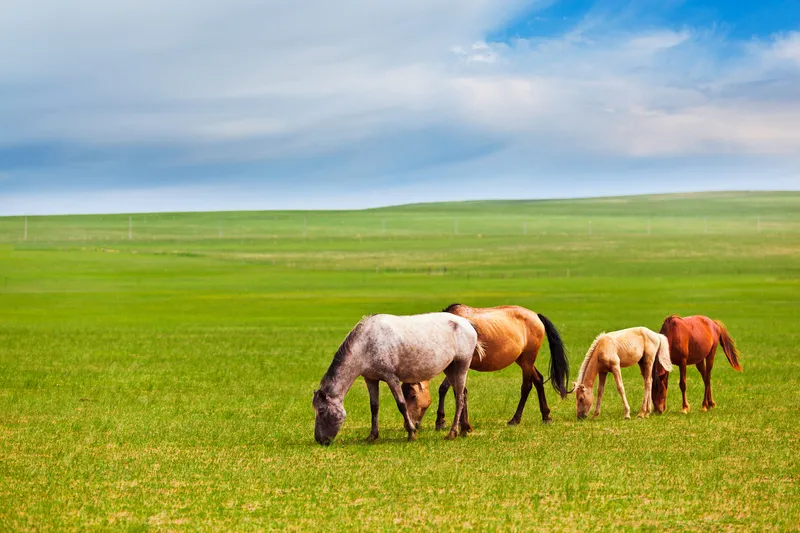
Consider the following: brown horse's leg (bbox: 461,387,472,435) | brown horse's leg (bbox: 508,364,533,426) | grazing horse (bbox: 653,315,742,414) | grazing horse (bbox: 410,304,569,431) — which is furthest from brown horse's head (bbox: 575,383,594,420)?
brown horse's leg (bbox: 461,387,472,435)

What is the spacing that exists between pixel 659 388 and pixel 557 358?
215 cm

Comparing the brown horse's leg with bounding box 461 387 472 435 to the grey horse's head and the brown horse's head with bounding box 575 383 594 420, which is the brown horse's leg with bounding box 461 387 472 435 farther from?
the brown horse's head with bounding box 575 383 594 420

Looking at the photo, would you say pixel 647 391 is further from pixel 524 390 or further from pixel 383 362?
pixel 383 362

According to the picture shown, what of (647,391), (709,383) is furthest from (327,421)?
(709,383)

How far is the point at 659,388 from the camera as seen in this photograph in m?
18.4

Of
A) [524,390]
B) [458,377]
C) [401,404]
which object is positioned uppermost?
[458,377]

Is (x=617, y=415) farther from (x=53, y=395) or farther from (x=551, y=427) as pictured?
(x=53, y=395)

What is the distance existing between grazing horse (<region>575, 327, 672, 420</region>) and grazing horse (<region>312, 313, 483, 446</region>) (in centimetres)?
276

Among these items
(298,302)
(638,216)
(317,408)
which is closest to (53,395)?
(317,408)

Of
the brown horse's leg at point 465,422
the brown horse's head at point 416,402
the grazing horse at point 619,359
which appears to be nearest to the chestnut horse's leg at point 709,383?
the grazing horse at point 619,359

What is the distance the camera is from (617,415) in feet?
59.0

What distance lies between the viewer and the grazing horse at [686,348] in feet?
60.3

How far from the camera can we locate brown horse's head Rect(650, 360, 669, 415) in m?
18.2

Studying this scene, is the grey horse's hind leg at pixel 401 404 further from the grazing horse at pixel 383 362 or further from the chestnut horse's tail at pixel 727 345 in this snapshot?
the chestnut horse's tail at pixel 727 345
